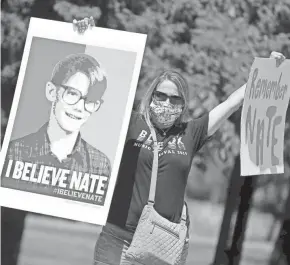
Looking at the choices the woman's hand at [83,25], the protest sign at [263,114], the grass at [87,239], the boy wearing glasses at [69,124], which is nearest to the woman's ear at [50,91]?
the boy wearing glasses at [69,124]

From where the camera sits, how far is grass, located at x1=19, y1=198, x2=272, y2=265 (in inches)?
155

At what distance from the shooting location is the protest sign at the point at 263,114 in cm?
335

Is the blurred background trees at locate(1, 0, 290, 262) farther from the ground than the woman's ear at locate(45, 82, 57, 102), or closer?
farther from the ground

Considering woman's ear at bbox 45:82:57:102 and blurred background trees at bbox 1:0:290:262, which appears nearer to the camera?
woman's ear at bbox 45:82:57:102

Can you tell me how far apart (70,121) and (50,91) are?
Answer: 0.16 m

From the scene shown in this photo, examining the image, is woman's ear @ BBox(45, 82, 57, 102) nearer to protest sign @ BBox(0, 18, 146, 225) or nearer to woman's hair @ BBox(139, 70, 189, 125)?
protest sign @ BBox(0, 18, 146, 225)

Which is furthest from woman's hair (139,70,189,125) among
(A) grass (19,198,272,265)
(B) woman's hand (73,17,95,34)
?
(A) grass (19,198,272,265)

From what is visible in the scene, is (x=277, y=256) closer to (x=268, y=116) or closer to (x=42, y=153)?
(x=268, y=116)

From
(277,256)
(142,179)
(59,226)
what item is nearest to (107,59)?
(142,179)

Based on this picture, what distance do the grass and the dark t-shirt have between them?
0.59 m

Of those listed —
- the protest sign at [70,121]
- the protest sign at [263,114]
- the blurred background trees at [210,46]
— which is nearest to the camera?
the protest sign at [70,121]

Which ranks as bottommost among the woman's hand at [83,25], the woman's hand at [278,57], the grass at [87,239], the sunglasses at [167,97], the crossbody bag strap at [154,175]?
the grass at [87,239]

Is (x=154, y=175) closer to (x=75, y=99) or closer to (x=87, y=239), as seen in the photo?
(x=75, y=99)

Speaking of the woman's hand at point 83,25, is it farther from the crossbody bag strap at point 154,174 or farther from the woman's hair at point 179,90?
the crossbody bag strap at point 154,174
